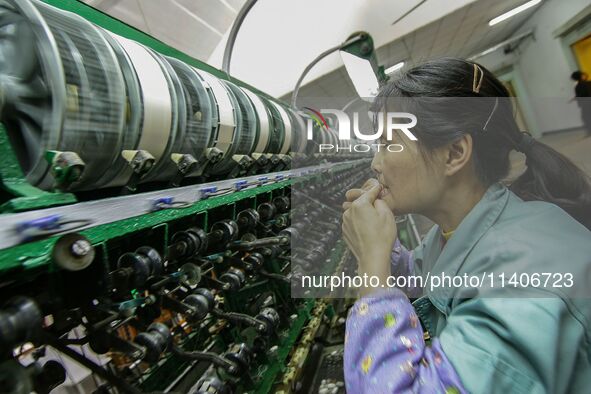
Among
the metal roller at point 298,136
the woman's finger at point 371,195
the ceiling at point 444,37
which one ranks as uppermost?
the ceiling at point 444,37

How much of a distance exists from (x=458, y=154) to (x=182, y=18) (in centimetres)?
412

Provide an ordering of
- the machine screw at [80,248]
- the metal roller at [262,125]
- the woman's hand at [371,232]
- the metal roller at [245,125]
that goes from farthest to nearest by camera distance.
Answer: the metal roller at [262,125] → the metal roller at [245,125] → the woman's hand at [371,232] → the machine screw at [80,248]

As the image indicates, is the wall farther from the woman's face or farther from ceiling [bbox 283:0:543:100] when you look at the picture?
the woman's face

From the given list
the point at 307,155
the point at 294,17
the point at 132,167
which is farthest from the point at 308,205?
the point at 294,17

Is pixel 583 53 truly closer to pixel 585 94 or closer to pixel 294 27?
pixel 585 94

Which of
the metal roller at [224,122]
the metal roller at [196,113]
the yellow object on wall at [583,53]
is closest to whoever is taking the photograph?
the metal roller at [196,113]

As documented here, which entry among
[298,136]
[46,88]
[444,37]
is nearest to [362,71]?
[298,136]

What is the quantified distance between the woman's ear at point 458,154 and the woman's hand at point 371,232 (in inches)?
9.1

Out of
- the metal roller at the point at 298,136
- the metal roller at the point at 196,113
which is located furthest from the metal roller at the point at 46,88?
the metal roller at the point at 298,136

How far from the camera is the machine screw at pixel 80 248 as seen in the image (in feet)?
1.97

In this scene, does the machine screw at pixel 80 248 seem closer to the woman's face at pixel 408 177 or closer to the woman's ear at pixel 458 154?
the woman's face at pixel 408 177

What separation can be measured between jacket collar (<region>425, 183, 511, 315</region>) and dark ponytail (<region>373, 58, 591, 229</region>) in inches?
3.9

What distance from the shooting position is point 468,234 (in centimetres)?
103

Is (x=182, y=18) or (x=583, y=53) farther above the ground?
(x=182, y=18)
